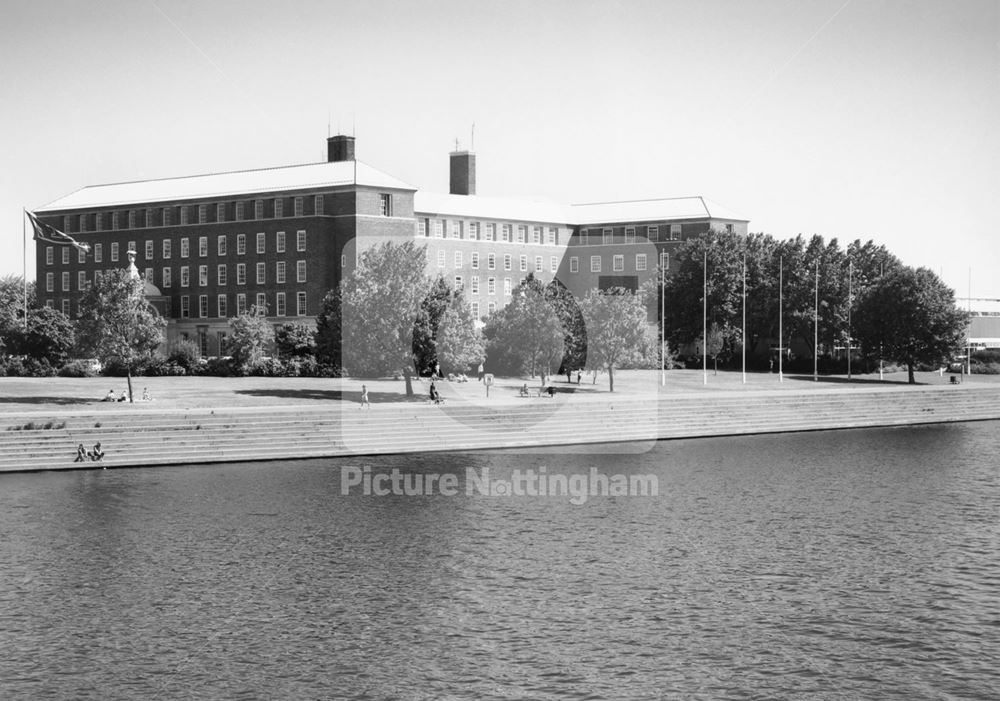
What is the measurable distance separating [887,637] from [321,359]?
6310 cm

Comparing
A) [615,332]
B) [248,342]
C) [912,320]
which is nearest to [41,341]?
[248,342]

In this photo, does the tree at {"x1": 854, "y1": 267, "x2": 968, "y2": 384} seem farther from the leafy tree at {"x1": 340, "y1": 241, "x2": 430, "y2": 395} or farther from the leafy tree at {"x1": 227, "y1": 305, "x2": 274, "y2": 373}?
the leafy tree at {"x1": 227, "y1": 305, "x2": 274, "y2": 373}

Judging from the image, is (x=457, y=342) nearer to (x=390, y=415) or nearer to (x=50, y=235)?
(x=390, y=415)

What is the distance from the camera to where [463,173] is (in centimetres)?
14400

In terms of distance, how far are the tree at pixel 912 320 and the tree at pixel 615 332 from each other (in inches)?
1264

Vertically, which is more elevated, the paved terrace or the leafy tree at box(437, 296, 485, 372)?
the leafy tree at box(437, 296, 485, 372)

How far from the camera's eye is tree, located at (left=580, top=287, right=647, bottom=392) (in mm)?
86688

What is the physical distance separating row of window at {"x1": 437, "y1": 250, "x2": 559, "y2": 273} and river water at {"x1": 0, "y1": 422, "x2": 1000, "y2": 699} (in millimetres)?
83600

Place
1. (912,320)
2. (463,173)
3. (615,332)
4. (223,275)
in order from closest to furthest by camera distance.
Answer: (615,332), (912,320), (223,275), (463,173)

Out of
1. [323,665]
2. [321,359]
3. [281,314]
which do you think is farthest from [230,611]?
[281,314]

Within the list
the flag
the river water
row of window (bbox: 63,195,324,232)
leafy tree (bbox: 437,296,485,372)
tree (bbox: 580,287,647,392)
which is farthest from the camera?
row of window (bbox: 63,195,324,232)

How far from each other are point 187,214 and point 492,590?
97.3m

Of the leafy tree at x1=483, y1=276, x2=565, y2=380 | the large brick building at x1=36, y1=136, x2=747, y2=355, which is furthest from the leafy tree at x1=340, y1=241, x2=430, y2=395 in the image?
the large brick building at x1=36, y1=136, x2=747, y2=355

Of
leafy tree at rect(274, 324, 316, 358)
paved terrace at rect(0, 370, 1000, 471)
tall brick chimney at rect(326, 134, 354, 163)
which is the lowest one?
paved terrace at rect(0, 370, 1000, 471)
